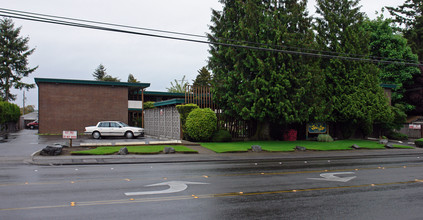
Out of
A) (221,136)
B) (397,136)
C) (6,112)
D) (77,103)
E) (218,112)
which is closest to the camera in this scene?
(221,136)

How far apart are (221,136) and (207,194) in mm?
16407

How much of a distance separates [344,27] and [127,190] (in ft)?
83.8

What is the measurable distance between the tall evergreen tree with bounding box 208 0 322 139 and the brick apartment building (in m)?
13.3

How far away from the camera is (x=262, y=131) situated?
85.5 ft

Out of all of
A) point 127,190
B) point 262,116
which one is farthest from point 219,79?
point 127,190

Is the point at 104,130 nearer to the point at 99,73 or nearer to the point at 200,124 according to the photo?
the point at 200,124

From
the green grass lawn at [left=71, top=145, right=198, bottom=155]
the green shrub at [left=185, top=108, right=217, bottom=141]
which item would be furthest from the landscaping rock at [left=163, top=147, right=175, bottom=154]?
the green shrub at [left=185, top=108, right=217, bottom=141]

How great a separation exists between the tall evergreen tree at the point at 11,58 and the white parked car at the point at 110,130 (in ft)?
137

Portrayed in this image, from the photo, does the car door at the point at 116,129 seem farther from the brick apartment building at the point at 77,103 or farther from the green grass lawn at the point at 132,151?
the green grass lawn at the point at 132,151

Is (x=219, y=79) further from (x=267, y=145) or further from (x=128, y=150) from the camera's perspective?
(x=128, y=150)

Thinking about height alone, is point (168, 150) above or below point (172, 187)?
above

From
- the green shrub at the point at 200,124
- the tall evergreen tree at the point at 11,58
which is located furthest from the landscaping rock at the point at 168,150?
the tall evergreen tree at the point at 11,58

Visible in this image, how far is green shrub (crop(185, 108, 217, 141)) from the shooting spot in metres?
23.0

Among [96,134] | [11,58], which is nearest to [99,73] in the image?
[11,58]
